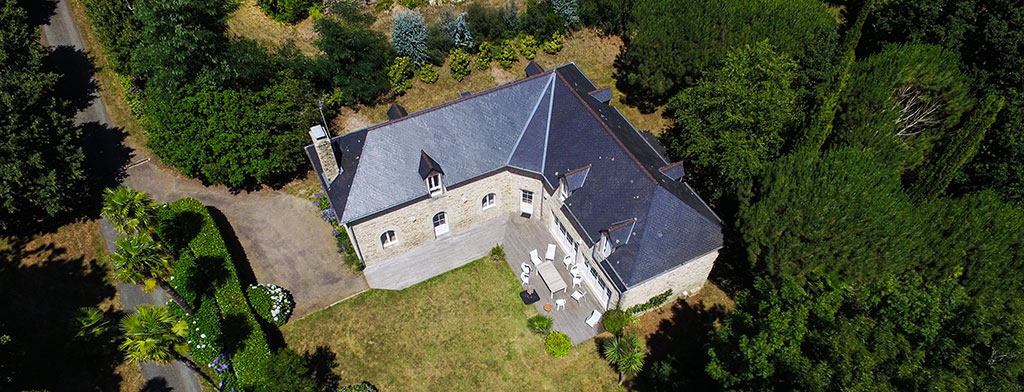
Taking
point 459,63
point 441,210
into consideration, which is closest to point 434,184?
point 441,210

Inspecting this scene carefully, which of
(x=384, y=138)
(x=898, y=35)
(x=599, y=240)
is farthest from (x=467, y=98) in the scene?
(x=898, y=35)

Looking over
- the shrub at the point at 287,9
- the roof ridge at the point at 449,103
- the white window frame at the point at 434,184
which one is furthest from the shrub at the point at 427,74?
the white window frame at the point at 434,184

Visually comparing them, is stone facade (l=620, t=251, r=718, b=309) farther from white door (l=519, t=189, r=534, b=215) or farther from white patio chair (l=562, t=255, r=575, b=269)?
white door (l=519, t=189, r=534, b=215)

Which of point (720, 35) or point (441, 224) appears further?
point (720, 35)

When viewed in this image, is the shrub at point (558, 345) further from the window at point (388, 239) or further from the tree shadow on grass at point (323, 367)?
the tree shadow on grass at point (323, 367)

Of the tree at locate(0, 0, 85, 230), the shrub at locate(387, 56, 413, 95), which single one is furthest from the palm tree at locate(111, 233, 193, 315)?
the shrub at locate(387, 56, 413, 95)

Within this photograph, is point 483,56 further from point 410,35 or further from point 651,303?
point 651,303
